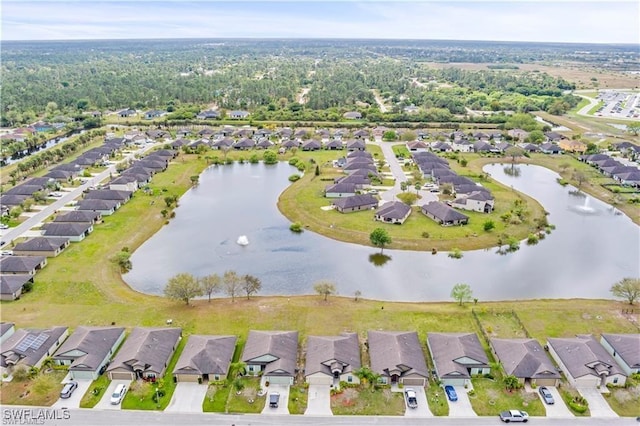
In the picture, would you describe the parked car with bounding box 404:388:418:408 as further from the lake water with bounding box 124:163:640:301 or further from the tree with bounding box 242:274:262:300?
the tree with bounding box 242:274:262:300

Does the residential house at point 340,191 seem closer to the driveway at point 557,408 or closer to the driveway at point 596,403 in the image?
the driveway at point 557,408

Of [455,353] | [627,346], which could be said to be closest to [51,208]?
[455,353]

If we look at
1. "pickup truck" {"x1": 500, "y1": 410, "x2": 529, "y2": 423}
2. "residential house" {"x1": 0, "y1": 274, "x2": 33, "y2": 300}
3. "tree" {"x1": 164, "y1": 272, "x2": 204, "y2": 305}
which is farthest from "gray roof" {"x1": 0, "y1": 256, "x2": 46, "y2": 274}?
"pickup truck" {"x1": 500, "y1": 410, "x2": 529, "y2": 423}

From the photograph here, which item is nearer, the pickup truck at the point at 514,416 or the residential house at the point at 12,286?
the pickup truck at the point at 514,416

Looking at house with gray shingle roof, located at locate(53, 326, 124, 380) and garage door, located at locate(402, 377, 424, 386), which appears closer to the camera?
garage door, located at locate(402, 377, 424, 386)

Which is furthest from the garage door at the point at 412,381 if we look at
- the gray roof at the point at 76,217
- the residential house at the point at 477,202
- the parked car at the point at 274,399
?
the gray roof at the point at 76,217

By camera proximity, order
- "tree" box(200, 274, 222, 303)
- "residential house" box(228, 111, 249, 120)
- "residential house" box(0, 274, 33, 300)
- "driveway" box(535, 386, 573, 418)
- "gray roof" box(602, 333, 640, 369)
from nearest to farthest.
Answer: "driveway" box(535, 386, 573, 418), "gray roof" box(602, 333, 640, 369), "tree" box(200, 274, 222, 303), "residential house" box(0, 274, 33, 300), "residential house" box(228, 111, 249, 120)

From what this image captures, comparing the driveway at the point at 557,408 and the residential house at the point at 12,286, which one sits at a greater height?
the residential house at the point at 12,286
